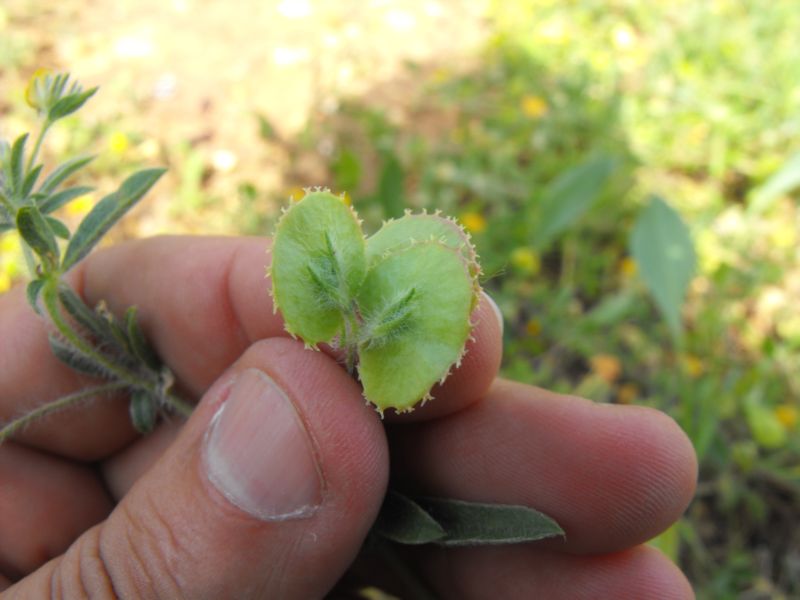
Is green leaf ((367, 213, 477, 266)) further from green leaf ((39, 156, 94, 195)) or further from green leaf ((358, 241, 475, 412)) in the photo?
green leaf ((39, 156, 94, 195))

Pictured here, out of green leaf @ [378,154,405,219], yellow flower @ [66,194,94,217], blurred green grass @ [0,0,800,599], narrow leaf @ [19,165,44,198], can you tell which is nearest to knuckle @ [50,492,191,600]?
narrow leaf @ [19,165,44,198]

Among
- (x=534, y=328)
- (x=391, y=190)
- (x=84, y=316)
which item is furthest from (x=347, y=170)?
(x=84, y=316)

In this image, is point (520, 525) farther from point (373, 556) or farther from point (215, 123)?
point (215, 123)

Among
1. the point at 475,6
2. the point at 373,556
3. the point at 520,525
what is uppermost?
the point at 475,6

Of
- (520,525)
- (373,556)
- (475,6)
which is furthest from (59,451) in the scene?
(475,6)

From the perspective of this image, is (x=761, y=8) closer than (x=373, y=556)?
No

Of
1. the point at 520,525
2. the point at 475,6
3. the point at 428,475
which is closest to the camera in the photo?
the point at 520,525

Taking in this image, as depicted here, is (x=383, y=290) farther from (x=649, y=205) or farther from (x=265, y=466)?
(x=649, y=205)
